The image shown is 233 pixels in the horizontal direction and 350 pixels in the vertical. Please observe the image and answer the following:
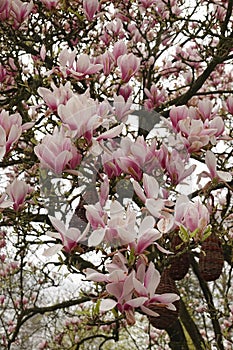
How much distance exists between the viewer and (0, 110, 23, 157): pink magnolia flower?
1221mm

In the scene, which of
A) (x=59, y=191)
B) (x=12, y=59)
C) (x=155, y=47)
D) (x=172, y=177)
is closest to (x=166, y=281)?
(x=172, y=177)

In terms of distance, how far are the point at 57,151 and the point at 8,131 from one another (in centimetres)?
16

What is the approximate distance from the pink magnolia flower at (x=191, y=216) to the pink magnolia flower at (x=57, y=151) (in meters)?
0.25

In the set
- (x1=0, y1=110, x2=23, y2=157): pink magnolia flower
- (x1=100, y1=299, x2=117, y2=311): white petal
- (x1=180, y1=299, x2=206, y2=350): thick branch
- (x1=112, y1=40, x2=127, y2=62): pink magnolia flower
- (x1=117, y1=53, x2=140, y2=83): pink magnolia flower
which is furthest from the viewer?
(x1=180, y1=299, x2=206, y2=350): thick branch

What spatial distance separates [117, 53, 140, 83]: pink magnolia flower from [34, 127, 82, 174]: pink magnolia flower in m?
0.45

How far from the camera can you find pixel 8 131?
1.25 m

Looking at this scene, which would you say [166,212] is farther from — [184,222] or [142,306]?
[142,306]

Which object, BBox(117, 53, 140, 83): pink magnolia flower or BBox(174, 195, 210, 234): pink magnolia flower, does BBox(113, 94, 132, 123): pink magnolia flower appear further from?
BBox(174, 195, 210, 234): pink magnolia flower

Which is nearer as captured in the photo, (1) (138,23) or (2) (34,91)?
(2) (34,91)

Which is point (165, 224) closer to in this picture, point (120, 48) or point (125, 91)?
point (125, 91)

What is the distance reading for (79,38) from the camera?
7.54ft

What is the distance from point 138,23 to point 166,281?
154cm

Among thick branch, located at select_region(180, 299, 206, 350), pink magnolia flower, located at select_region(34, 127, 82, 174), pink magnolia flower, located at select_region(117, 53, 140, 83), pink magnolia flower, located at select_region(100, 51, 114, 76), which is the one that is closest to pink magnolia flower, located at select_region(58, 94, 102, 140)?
pink magnolia flower, located at select_region(34, 127, 82, 174)

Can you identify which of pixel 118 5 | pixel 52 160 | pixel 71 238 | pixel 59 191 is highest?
pixel 118 5
